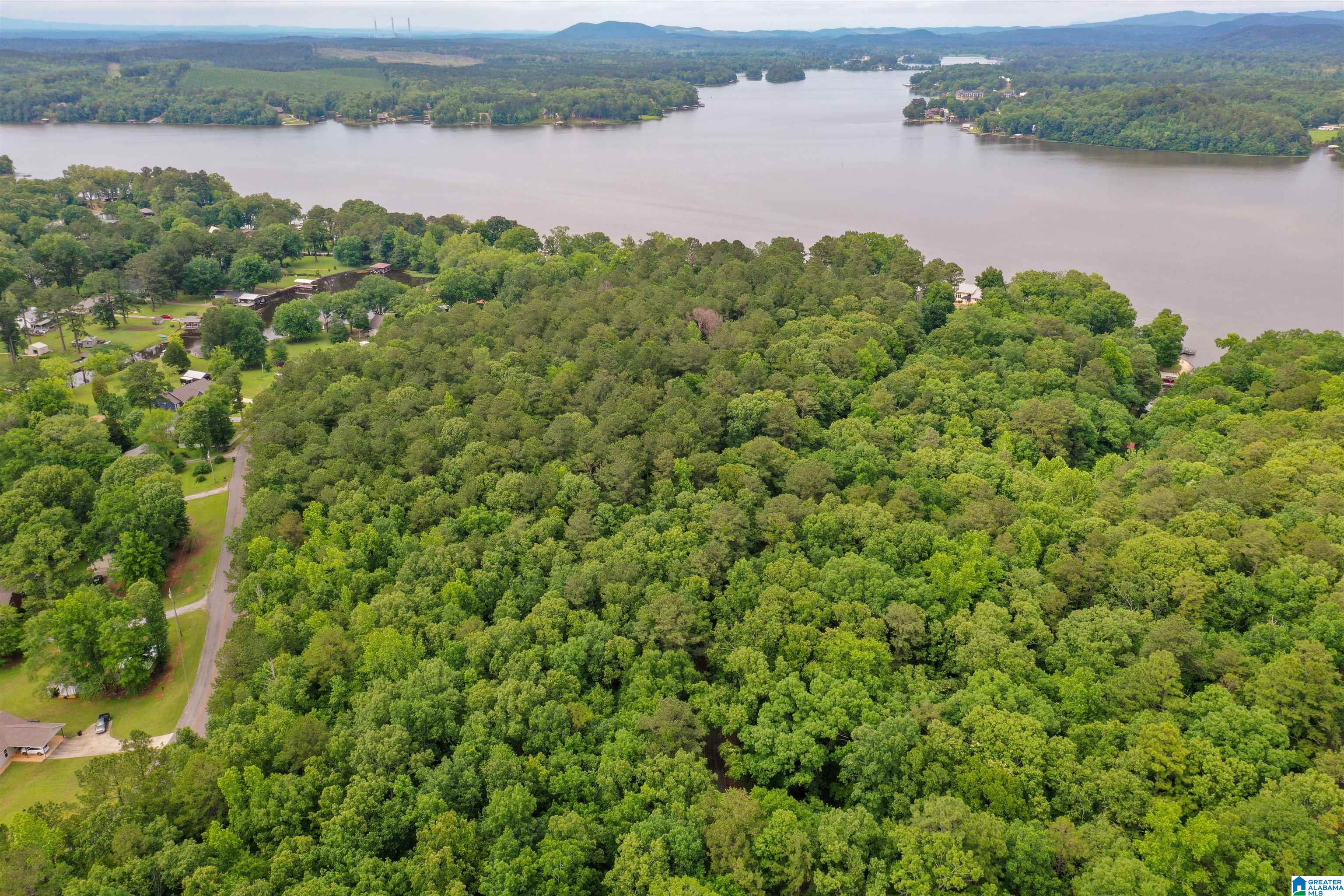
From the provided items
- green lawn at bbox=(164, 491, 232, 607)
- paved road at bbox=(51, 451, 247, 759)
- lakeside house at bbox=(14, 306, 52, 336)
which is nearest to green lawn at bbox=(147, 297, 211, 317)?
lakeside house at bbox=(14, 306, 52, 336)

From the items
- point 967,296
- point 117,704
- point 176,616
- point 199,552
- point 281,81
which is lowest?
point 117,704

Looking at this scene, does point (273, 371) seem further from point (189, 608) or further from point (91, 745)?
point (91, 745)

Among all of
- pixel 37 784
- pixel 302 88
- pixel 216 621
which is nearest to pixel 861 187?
pixel 216 621

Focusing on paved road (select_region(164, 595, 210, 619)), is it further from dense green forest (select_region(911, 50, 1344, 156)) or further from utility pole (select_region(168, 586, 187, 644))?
dense green forest (select_region(911, 50, 1344, 156))

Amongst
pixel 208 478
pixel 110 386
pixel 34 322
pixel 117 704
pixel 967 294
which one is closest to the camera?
pixel 117 704

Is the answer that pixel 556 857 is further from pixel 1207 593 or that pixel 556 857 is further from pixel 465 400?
pixel 465 400

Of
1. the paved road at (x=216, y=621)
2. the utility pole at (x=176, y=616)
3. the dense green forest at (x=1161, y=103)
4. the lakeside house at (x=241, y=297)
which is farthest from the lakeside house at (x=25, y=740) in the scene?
the dense green forest at (x=1161, y=103)

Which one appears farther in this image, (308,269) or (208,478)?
(308,269)

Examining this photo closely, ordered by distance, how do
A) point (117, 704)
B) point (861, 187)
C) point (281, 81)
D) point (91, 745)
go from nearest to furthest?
point (91, 745) < point (117, 704) < point (861, 187) < point (281, 81)
